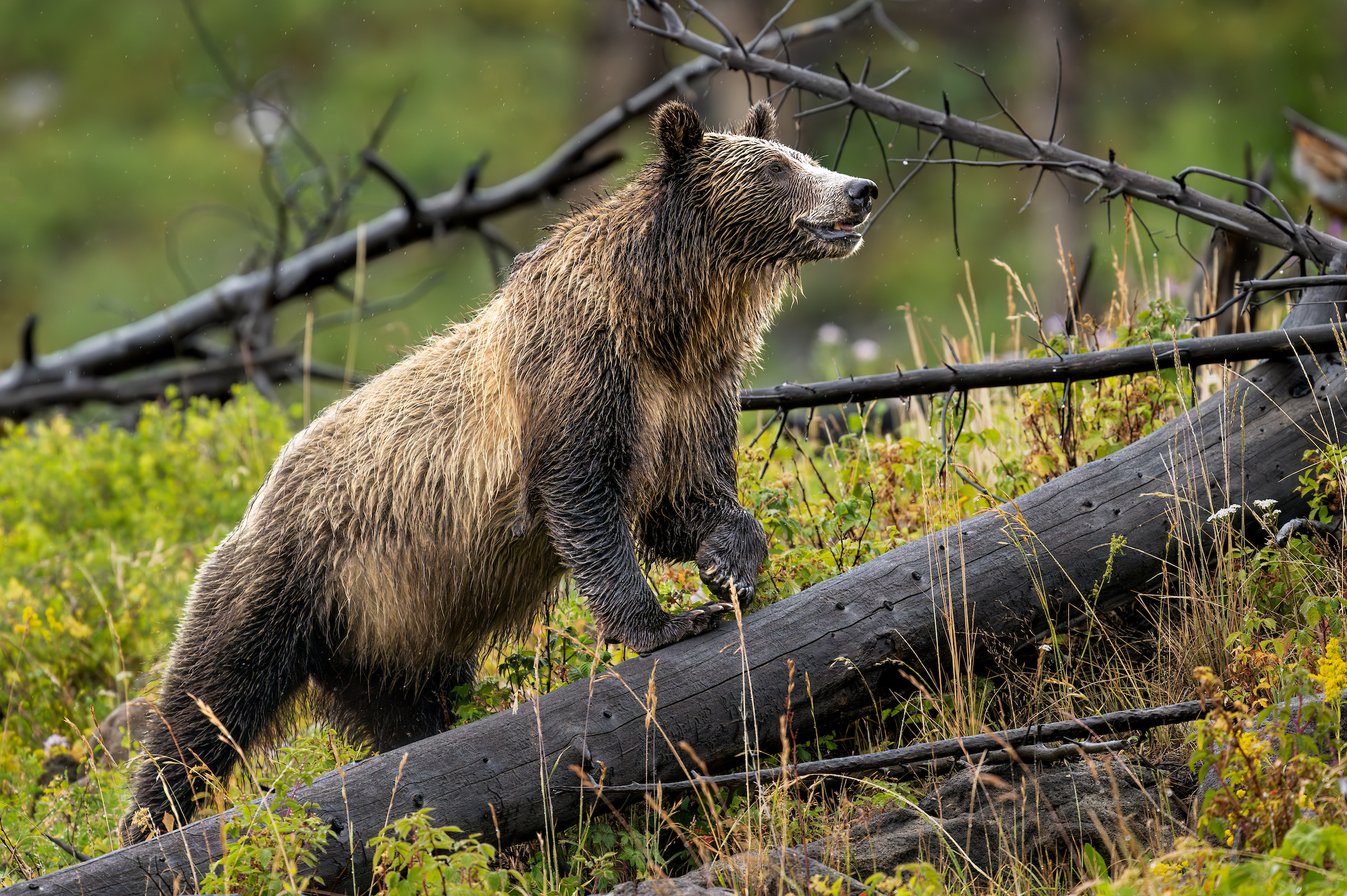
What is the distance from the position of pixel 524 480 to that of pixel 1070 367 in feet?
6.71

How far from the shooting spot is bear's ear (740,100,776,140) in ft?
15.1

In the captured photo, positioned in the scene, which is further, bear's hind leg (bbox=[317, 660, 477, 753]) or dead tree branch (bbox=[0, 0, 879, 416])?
dead tree branch (bbox=[0, 0, 879, 416])

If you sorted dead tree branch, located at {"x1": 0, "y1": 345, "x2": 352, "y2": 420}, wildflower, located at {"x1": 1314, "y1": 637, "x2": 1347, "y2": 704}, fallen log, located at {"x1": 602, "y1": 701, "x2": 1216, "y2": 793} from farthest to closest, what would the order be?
dead tree branch, located at {"x1": 0, "y1": 345, "x2": 352, "y2": 420} < fallen log, located at {"x1": 602, "y1": 701, "x2": 1216, "y2": 793} < wildflower, located at {"x1": 1314, "y1": 637, "x2": 1347, "y2": 704}

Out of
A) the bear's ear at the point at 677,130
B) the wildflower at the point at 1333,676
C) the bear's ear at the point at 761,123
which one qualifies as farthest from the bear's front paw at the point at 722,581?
the wildflower at the point at 1333,676

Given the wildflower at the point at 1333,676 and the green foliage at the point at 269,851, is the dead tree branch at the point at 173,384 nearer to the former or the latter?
the green foliage at the point at 269,851

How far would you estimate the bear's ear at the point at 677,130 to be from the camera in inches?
167

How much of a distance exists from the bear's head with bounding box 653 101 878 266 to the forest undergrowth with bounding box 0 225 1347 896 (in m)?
0.84

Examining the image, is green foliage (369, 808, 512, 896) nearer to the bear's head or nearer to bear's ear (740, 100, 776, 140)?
the bear's head

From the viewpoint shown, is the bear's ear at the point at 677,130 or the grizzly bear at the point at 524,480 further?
the bear's ear at the point at 677,130

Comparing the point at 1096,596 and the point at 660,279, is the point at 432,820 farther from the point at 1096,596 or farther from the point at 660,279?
the point at 1096,596

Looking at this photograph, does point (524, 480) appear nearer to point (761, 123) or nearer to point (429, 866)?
point (429, 866)

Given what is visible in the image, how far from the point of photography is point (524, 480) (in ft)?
13.6

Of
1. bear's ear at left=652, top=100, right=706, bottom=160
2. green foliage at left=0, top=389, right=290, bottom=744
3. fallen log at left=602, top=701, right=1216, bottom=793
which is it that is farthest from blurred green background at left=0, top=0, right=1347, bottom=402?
fallen log at left=602, top=701, right=1216, bottom=793

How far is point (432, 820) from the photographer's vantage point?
148 inches
